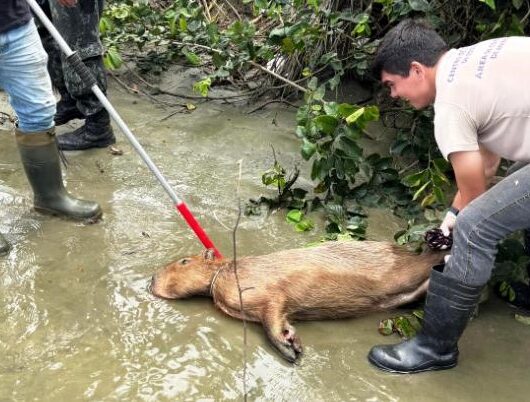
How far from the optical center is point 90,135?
4.78 metres

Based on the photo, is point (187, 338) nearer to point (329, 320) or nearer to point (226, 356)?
point (226, 356)

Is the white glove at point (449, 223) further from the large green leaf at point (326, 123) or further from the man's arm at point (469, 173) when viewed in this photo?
the large green leaf at point (326, 123)

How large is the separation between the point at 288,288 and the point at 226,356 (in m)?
0.50

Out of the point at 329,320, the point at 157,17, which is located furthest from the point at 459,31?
the point at 157,17

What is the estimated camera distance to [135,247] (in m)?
3.61

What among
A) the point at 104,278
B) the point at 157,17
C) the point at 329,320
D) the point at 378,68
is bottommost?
the point at 329,320

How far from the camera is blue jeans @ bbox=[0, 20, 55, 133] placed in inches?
125

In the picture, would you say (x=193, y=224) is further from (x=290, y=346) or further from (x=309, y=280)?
(x=290, y=346)

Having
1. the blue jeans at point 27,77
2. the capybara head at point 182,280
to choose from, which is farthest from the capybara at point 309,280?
the blue jeans at point 27,77

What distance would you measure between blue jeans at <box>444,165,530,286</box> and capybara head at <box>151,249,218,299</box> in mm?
1247

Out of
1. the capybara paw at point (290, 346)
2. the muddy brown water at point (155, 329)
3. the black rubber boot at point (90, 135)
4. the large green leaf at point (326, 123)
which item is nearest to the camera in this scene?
the muddy brown water at point (155, 329)

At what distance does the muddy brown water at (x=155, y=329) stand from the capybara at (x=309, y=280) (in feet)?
0.26

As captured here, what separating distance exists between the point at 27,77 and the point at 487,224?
244cm

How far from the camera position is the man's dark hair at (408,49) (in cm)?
266
